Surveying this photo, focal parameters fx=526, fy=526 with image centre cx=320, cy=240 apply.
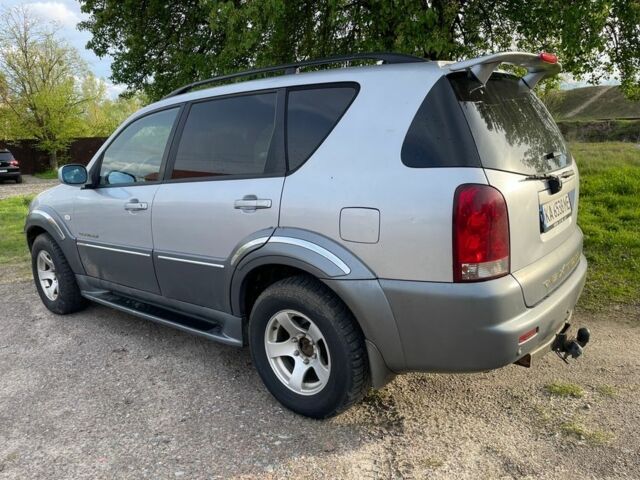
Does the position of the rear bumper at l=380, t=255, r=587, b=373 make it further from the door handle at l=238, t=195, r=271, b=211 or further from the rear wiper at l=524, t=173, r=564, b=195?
the door handle at l=238, t=195, r=271, b=211

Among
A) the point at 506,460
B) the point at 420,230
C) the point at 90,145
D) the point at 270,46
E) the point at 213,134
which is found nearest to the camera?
the point at 420,230

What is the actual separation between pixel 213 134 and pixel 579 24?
4.07 metres

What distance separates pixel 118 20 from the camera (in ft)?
31.4

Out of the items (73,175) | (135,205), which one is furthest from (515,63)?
(73,175)

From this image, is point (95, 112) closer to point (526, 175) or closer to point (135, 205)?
point (135, 205)

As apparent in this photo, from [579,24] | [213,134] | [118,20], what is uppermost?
[118,20]

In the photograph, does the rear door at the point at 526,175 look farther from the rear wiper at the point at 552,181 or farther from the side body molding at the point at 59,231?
the side body molding at the point at 59,231

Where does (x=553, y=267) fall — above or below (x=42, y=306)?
above

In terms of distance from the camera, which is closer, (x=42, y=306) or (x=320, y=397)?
(x=320, y=397)

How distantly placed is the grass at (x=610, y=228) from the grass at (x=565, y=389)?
5.28ft

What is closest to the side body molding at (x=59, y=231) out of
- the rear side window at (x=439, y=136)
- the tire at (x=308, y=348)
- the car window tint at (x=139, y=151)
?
the car window tint at (x=139, y=151)

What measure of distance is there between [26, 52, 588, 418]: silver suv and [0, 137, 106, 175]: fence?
29163mm

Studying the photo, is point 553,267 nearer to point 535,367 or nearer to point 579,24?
point 535,367

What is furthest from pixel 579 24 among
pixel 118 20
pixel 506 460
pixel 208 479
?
pixel 118 20
